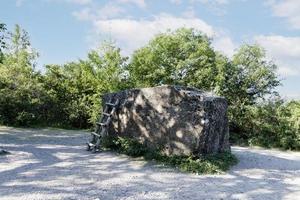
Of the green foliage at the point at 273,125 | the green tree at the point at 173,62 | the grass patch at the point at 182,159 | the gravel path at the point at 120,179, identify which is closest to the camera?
the gravel path at the point at 120,179

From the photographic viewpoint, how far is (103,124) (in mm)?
13039

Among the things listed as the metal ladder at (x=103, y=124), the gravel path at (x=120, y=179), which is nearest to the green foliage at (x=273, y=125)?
the gravel path at (x=120, y=179)

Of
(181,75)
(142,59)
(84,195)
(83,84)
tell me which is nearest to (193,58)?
(181,75)

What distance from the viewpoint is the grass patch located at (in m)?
10.2

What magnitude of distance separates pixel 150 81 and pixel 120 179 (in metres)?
14.6

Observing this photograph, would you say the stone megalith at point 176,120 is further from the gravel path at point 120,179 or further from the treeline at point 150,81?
the treeline at point 150,81

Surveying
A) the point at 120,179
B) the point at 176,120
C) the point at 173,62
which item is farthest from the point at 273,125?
the point at 120,179

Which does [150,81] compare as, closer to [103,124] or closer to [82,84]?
[82,84]

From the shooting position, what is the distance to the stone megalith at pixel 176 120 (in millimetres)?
10969

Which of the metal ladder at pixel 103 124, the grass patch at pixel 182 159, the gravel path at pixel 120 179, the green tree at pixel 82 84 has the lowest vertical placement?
the gravel path at pixel 120 179

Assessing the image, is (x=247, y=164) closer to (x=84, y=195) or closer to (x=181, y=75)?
(x=84, y=195)

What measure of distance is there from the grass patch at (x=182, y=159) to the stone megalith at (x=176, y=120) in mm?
236

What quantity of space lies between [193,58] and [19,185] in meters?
16.4

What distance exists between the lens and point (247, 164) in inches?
469
